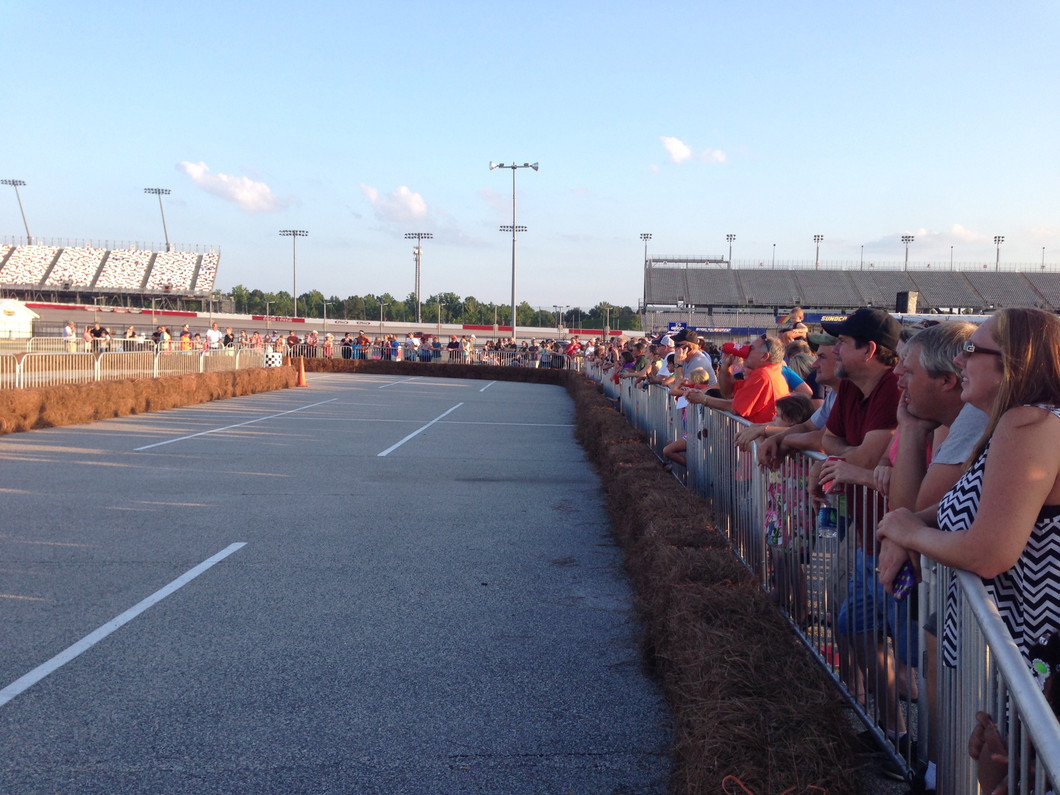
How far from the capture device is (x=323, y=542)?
745cm

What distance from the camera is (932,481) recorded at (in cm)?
275

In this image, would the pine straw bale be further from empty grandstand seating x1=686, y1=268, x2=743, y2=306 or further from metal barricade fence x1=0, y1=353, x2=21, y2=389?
empty grandstand seating x1=686, y1=268, x2=743, y2=306

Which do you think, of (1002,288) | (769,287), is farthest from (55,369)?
(1002,288)

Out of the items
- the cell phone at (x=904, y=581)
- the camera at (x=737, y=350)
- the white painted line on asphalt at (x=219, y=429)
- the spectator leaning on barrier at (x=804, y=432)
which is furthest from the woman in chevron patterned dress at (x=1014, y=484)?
the white painted line on asphalt at (x=219, y=429)

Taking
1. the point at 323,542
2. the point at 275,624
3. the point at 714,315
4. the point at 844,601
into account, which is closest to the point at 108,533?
the point at 323,542

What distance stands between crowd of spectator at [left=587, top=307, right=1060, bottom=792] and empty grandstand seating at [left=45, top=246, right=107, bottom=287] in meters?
105

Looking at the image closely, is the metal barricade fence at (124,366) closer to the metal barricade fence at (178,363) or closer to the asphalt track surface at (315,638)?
the metal barricade fence at (178,363)

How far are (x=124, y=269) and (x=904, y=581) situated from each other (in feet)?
364

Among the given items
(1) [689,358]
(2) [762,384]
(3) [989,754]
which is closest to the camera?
(3) [989,754]

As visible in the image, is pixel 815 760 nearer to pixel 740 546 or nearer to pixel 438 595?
pixel 740 546

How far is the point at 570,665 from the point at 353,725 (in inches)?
52.0

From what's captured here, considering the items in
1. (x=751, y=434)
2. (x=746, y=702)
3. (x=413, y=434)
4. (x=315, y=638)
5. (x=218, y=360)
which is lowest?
(x=413, y=434)

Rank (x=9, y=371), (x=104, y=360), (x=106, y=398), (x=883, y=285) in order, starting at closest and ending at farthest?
(x=9, y=371) < (x=106, y=398) < (x=104, y=360) < (x=883, y=285)

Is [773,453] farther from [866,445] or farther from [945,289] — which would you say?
[945,289]
